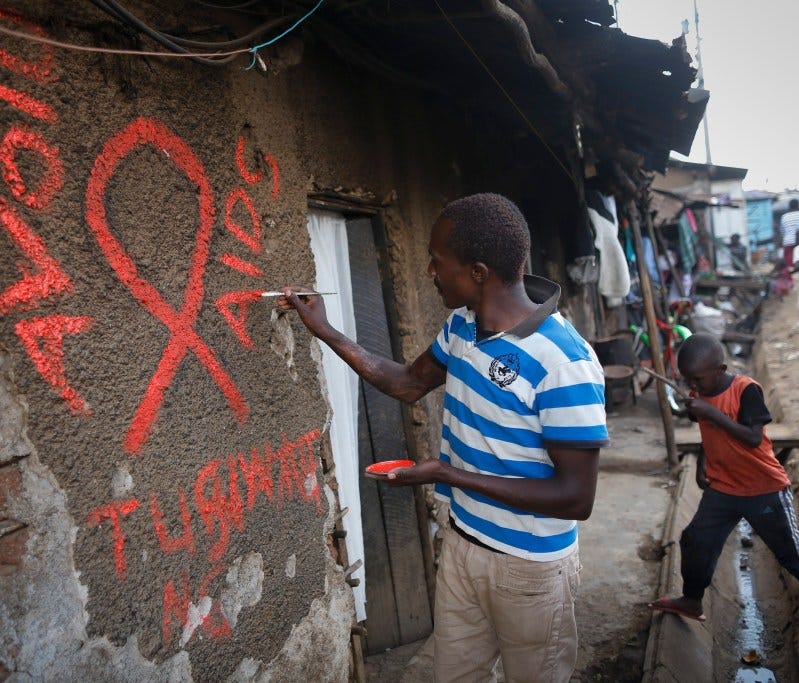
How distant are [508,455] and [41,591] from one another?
125cm

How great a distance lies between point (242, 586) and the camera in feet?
6.57

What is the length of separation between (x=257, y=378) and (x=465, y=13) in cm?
175

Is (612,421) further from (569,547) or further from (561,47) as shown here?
(569,547)

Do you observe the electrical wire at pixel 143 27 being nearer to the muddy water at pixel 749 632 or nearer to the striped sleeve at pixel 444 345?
the striped sleeve at pixel 444 345

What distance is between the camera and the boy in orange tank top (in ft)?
9.96

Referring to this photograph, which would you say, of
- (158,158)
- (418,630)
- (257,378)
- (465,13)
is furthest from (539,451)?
(418,630)

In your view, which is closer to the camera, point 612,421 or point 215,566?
point 215,566

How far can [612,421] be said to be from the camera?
7797mm

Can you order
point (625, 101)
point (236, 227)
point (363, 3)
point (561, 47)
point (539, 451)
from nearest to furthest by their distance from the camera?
point (539, 451) < point (236, 227) < point (363, 3) < point (561, 47) < point (625, 101)

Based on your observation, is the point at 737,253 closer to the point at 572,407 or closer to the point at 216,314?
the point at 572,407

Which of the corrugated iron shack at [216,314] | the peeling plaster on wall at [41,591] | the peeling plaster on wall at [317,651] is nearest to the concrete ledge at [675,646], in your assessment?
the corrugated iron shack at [216,314]

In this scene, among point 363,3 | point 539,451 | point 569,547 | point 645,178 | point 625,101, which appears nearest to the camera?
point 539,451

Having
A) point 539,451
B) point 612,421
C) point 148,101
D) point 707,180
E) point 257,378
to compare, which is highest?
point 707,180

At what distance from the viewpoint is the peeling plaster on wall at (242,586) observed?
76.4 inches
